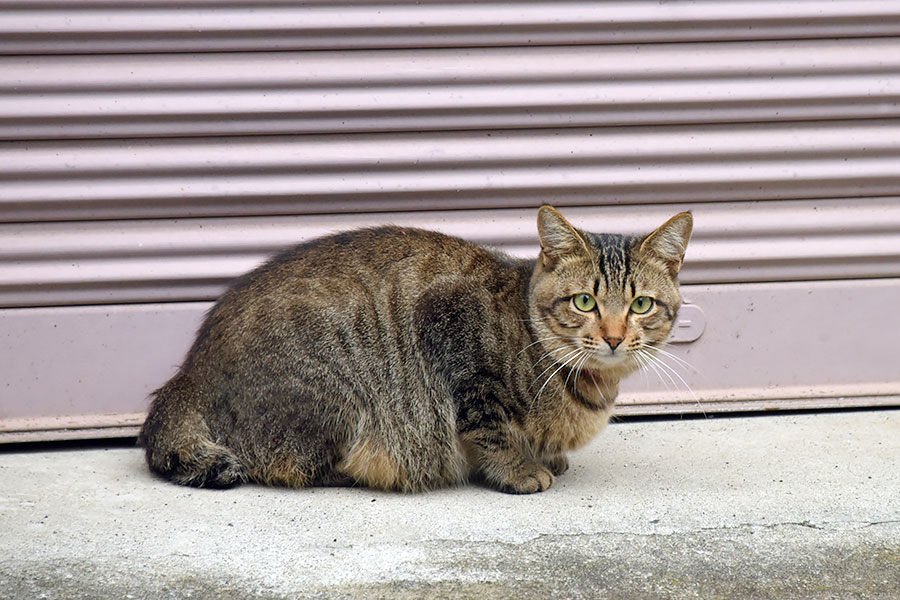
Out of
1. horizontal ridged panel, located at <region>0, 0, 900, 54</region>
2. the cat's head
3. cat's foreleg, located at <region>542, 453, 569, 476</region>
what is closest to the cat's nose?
the cat's head

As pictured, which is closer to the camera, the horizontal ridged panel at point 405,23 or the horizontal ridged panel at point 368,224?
the horizontal ridged panel at point 405,23

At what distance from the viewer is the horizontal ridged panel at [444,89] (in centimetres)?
380

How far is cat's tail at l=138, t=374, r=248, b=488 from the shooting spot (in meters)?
3.27

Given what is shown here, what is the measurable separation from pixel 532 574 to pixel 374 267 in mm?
1334

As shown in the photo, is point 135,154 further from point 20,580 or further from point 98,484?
point 20,580

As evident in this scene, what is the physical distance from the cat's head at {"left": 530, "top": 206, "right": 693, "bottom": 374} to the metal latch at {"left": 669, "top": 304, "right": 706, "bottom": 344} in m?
0.83

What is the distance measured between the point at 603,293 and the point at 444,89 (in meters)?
1.28

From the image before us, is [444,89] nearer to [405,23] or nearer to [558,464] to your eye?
[405,23]

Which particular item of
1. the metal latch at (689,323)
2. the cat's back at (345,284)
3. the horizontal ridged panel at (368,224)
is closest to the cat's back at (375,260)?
the cat's back at (345,284)

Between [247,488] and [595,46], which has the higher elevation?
[595,46]

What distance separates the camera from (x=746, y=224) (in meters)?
4.16

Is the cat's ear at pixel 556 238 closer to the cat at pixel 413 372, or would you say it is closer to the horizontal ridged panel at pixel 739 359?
the cat at pixel 413 372

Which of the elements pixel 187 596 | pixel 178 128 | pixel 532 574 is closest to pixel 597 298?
pixel 532 574

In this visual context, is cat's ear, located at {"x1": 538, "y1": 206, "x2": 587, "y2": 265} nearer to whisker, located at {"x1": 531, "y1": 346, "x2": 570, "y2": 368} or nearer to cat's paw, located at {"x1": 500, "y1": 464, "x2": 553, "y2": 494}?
whisker, located at {"x1": 531, "y1": 346, "x2": 570, "y2": 368}
